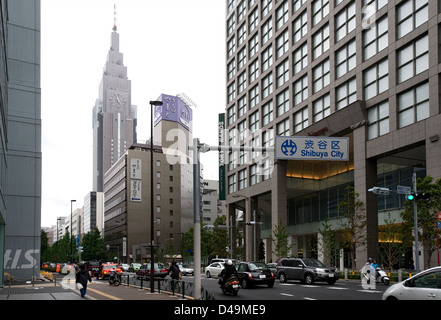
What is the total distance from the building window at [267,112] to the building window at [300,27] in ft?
30.3

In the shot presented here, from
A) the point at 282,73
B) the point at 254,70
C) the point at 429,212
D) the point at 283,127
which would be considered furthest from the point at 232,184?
the point at 429,212

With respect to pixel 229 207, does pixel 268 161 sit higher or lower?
higher

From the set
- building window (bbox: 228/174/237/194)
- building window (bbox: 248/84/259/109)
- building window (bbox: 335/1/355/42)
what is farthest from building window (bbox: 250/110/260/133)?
building window (bbox: 335/1/355/42)

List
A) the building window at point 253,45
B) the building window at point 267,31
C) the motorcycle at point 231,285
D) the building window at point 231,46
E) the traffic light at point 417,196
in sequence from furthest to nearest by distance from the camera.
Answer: the building window at point 231,46
the building window at point 253,45
the building window at point 267,31
the traffic light at point 417,196
the motorcycle at point 231,285

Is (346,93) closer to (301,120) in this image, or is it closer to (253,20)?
(301,120)

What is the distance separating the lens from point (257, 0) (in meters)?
69.7

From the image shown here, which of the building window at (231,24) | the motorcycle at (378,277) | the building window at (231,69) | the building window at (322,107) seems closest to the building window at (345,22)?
the building window at (322,107)

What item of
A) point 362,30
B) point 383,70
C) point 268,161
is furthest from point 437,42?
point 268,161

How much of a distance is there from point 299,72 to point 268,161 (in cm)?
1187

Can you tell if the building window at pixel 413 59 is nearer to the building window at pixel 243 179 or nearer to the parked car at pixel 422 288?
the parked car at pixel 422 288

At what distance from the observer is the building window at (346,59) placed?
48.1 meters

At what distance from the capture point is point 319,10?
54469 millimetres

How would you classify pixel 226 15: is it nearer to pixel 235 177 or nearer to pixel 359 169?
pixel 235 177

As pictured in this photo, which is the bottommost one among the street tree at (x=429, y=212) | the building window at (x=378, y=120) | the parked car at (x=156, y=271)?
the parked car at (x=156, y=271)
